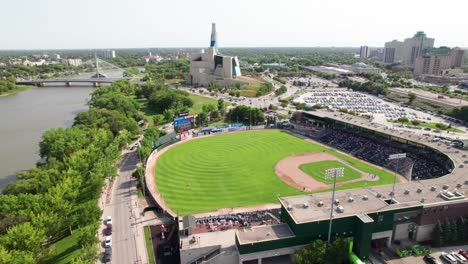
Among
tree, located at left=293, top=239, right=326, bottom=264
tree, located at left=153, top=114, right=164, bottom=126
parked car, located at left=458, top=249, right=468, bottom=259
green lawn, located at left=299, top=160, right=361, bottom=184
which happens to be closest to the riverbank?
tree, located at left=153, top=114, right=164, bottom=126

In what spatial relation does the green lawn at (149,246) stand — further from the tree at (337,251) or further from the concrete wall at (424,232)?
the concrete wall at (424,232)

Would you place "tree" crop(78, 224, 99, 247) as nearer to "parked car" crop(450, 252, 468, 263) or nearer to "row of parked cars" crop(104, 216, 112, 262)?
"row of parked cars" crop(104, 216, 112, 262)

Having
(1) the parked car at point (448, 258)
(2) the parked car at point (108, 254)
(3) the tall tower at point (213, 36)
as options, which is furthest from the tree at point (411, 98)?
(2) the parked car at point (108, 254)

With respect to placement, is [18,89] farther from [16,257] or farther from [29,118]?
[16,257]

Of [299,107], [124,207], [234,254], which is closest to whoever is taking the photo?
[234,254]

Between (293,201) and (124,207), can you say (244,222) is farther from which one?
(124,207)

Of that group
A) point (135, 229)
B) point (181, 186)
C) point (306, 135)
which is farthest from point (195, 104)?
point (135, 229)

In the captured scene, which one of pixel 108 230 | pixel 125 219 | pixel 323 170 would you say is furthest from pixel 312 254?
pixel 323 170
